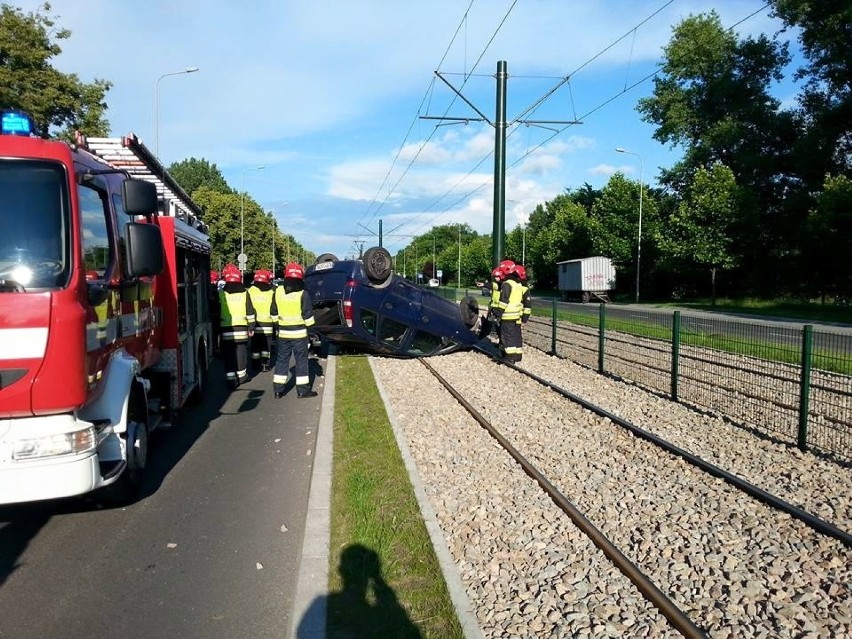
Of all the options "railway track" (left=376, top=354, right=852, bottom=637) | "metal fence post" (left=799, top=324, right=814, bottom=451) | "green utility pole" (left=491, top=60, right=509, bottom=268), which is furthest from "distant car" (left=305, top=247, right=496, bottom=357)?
"metal fence post" (left=799, top=324, right=814, bottom=451)

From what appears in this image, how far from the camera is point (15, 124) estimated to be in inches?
194

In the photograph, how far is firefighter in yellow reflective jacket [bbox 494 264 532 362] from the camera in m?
13.8

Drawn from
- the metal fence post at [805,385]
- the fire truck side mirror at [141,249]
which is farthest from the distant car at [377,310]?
the fire truck side mirror at [141,249]

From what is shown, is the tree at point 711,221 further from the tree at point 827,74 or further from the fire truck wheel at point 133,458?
the fire truck wheel at point 133,458

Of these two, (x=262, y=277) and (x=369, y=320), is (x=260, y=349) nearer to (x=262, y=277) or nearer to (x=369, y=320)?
(x=369, y=320)

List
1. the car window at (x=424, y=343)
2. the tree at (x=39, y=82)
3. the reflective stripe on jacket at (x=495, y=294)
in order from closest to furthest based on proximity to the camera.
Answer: the reflective stripe on jacket at (x=495, y=294)
the car window at (x=424, y=343)
the tree at (x=39, y=82)

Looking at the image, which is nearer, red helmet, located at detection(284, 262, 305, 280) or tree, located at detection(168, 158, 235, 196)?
red helmet, located at detection(284, 262, 305, 280)

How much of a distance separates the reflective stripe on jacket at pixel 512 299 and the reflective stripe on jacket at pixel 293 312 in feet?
15.2

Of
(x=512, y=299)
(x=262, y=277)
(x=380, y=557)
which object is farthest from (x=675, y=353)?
(x=380, y=557)

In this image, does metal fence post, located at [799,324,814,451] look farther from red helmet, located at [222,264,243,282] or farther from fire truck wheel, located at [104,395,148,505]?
red helmet, located at [222,264,243,282]

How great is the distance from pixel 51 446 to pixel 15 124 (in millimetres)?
2202

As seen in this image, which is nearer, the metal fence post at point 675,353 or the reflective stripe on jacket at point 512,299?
the metal fence post at point 675,353

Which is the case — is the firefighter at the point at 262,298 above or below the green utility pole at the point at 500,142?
below

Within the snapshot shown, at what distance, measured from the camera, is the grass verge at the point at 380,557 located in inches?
153
